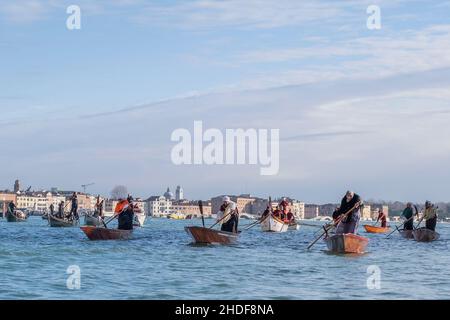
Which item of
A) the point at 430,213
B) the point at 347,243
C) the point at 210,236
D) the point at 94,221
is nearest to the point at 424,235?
the point at 430,213

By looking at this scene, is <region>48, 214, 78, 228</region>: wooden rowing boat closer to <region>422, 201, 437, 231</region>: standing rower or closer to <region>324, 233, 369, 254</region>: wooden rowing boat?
<region>422, 201, 437, 231</region>: standing rower

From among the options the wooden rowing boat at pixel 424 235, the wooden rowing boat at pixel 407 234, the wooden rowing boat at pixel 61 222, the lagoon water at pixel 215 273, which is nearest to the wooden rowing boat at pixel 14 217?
the wooden rowing boat at pixel 61 222

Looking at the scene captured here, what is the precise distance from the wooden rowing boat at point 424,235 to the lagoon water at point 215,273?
8704 millimetres

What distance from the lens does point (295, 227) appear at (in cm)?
7288

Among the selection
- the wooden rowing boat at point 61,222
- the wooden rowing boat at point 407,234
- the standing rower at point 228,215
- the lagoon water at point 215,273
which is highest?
the standing rower at point 228,215

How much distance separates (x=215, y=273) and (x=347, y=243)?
29.2 ft

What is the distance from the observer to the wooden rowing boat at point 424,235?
1856 inches

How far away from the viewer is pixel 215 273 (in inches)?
1001

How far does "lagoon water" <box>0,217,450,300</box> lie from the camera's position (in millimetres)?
20734

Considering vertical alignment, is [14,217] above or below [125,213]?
below

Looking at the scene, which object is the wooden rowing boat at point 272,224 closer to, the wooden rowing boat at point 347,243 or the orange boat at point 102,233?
the orange boat at point 102,233

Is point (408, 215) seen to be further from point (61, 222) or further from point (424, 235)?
point (61, 222)
